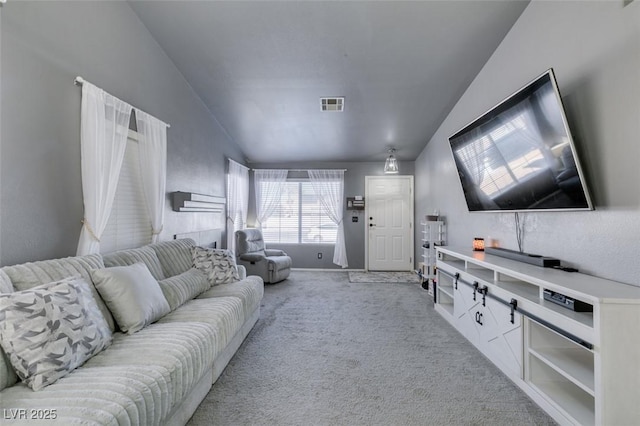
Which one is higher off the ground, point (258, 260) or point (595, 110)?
point (595, 110)

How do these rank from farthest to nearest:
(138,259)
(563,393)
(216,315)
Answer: (138,259) < (216,315) < (563,393)

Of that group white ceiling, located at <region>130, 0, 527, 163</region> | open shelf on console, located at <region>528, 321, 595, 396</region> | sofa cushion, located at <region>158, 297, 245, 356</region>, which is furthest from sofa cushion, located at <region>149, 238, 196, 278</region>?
open shelf on console, located at <region>528, 321, 595, 396</region>

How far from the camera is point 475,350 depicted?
243 cm

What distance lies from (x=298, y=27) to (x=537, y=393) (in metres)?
3.38

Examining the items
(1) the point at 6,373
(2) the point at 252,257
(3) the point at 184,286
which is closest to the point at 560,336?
(3) the point at 184,286

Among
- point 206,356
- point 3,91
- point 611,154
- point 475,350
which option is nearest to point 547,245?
point 611,154

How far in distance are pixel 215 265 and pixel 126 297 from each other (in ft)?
3.80

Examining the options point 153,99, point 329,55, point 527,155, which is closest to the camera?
point 527,155

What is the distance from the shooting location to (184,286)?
7.78 feet

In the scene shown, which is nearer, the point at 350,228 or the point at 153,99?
the point at 153,99

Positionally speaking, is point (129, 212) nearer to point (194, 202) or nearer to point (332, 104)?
point (194, 202)

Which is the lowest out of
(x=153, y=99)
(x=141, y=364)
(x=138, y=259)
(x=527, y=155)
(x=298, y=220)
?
(x=141, y=364)

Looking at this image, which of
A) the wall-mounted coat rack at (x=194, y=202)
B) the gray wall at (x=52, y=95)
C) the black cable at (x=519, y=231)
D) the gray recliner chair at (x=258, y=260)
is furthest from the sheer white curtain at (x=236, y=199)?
the black cable at (x=519, y=231)

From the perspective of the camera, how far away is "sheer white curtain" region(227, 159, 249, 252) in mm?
4855
